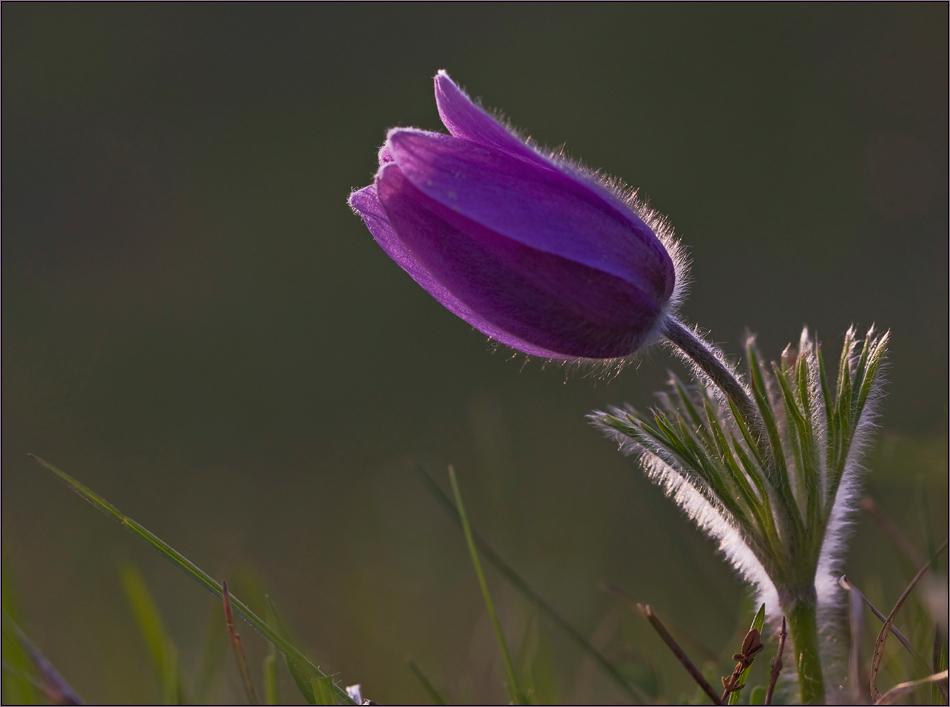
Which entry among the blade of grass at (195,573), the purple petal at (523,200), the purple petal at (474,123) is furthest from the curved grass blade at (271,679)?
the purple petal at (474,123)

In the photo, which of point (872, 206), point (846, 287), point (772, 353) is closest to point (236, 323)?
point (772, 353)

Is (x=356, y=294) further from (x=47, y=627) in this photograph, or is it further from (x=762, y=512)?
(x=762, y=512)

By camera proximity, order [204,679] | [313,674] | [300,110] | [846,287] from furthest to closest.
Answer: [300,110]
[846,287]
[204,679]
[313,674]

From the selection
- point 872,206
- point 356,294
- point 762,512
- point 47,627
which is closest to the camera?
point 762,512

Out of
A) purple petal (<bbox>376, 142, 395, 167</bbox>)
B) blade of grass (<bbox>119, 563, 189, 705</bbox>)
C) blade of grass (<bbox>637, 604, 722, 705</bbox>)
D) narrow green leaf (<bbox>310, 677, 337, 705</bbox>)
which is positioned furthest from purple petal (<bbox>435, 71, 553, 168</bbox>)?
blade of grass (<bbox>119, 563, 189, 705</bbox>)

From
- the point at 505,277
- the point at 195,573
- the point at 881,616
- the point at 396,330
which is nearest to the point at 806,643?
the point at 881,616

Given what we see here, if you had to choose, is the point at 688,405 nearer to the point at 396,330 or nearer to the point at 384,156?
the point at 384,156
